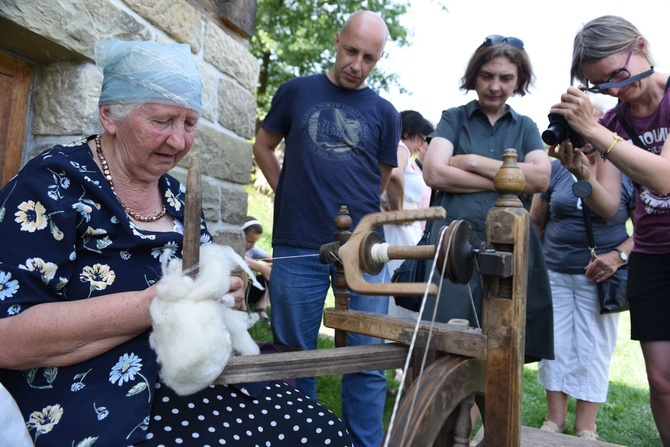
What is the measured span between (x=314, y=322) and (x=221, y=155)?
3.38 feet

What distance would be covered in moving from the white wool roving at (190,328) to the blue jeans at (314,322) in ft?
4.07

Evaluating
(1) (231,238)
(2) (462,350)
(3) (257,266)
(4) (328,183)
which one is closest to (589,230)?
(4) (328,183)

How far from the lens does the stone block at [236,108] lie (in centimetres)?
294

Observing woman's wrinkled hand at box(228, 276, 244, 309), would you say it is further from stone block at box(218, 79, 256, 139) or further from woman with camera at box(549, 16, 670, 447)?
stone block at box(218, 79, 256, 139)

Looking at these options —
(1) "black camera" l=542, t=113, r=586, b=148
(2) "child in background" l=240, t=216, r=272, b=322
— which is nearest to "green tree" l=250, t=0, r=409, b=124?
(2) "child in background" l=240, t=216, r=272, b=322

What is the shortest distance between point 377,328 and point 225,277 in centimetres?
49

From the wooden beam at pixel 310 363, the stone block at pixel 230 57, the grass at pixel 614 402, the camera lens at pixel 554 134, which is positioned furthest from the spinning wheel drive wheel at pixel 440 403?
the stone block at pixel 230 57

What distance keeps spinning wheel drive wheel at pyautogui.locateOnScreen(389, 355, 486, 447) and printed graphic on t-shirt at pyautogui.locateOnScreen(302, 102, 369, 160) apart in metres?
1.40

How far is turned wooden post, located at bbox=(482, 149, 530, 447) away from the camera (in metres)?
1.29

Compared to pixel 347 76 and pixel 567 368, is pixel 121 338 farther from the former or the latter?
pixel 567 368

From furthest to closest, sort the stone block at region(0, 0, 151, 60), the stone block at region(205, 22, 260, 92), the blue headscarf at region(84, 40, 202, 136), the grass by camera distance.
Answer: the grass < the stone block at region(205, 22, 260, 92) < the stone block at region(0, 0, 151, 60) < the blue headscarf at region(84, 40, 202, 136)

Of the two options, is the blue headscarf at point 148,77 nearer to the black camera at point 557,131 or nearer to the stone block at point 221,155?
the stone block at point 221,155

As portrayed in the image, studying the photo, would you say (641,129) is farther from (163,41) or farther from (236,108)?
(163,41)

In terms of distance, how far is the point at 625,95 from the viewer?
2234 millimetres
